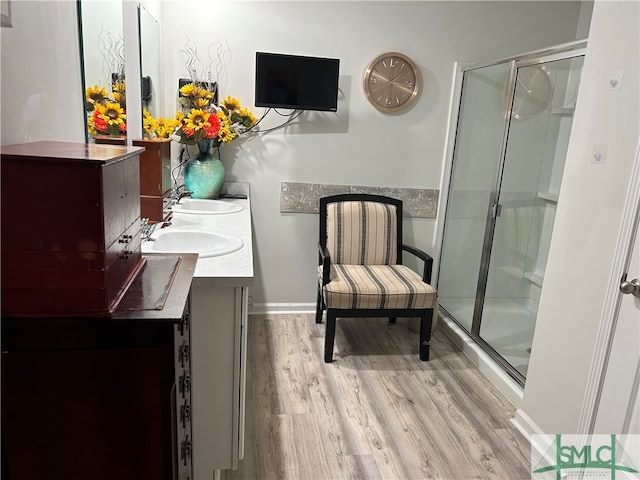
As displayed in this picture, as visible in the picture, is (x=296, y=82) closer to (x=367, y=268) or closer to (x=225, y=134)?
(x=225, y=134)

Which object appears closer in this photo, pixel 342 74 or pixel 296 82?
pixel 296 82

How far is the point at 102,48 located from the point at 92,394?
51.4 inches

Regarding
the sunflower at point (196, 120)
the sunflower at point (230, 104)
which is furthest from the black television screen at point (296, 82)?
the sunflower at point (196, 120)

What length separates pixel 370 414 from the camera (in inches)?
91.2

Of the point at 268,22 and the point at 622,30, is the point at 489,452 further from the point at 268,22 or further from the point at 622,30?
the point at 268,22

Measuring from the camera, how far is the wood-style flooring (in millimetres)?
1968

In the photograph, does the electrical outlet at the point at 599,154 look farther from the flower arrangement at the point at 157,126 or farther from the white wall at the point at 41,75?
the flower arrangement at the point at 157,126

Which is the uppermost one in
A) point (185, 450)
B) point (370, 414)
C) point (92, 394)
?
point (92, 394)

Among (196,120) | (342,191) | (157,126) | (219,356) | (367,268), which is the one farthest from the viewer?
(342,191)

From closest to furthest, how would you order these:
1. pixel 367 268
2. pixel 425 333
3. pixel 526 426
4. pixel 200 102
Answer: pixel 526 426, pixel 200 102, pixel 425 333, pixel 367 268

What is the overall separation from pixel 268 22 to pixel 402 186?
1417 millimetres

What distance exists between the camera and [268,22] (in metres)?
2.99

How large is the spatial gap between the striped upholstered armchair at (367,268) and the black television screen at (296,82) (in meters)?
0.65
